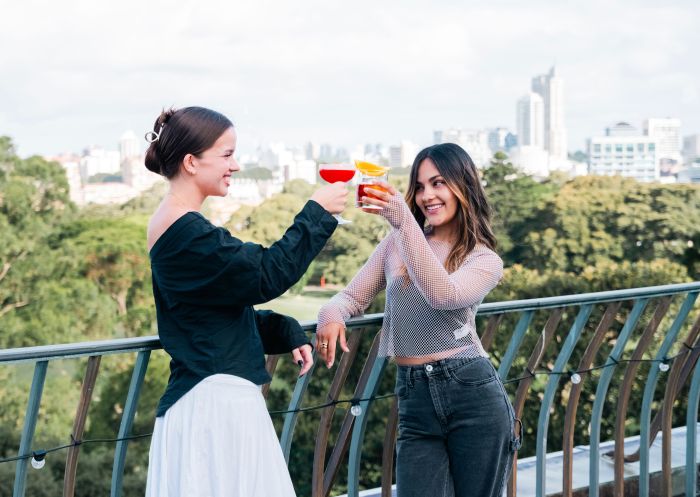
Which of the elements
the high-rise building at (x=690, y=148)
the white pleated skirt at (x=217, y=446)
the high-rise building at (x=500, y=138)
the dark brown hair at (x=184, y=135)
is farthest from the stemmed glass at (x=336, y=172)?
the high-rise building at (x=690, y=148)

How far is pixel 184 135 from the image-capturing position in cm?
246

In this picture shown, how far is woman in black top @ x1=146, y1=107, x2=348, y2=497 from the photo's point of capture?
7.82 feet

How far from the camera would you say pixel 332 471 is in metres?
3.15

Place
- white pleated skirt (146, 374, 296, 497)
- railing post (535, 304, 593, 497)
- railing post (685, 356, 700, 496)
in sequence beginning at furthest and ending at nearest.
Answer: railing post (685, 356, 700, 496) → railing post (535, 304, 593, 497) → white pleated skirt (146, 374, 296, 497)

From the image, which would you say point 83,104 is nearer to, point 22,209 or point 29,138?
point 29,138

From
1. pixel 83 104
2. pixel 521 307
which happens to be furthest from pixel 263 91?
pixel 521 307

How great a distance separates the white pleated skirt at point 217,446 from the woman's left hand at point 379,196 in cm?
51

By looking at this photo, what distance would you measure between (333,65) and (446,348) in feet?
291

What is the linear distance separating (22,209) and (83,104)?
4607cm

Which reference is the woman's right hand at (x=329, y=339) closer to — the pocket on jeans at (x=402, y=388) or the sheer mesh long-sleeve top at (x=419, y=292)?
the sheer mesh long-sleeve top at (x=419, y=292)

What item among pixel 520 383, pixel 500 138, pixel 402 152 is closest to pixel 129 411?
pixel 520 383

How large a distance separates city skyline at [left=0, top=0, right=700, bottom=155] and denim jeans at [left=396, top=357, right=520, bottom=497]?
6418 cm

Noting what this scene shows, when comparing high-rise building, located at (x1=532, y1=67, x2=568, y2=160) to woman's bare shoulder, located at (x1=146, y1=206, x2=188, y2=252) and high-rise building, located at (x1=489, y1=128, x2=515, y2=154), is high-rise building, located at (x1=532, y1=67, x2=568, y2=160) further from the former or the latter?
woman's bare shoulder, located at (x1=146, y1=206, x2=188, y2=252)

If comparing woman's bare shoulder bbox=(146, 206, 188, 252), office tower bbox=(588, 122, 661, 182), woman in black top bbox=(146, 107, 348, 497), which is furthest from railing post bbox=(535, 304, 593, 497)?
office tower bbox=(588, 122, 661, 182)
